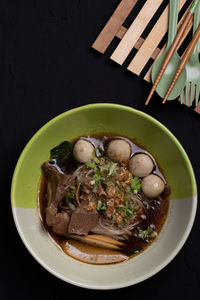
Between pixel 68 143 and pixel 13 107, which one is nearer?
pixel 68 143

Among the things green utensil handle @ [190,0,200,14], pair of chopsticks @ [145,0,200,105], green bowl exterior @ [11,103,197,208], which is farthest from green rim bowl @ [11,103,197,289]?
green utensil handle @ [190,0,200,14]

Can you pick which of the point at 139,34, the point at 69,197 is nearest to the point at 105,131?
the point at 69,197

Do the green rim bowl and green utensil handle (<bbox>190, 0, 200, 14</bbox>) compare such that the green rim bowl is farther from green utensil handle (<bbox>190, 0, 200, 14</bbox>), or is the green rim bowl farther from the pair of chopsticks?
green utensil handle (<bbox>190, 0, 200, 14</bbox>)

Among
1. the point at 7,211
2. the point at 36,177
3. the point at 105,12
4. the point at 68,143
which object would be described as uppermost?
the point at 105,12

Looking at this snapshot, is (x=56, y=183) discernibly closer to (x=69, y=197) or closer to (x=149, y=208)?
(x=69, y=197)

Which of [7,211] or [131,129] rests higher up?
[131,129]

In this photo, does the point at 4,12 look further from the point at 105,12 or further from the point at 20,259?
the point at 20,259

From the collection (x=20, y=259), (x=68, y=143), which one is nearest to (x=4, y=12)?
(x=68, y=143)
